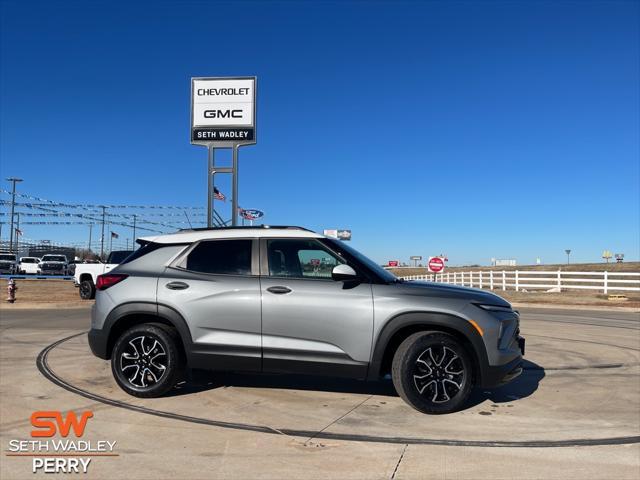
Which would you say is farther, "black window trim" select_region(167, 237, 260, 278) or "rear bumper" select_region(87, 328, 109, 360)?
"rear bumper" select_region(87, 328, 109, 360)

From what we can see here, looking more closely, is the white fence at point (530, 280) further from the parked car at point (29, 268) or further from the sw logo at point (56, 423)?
the parked car at point (29, 268)

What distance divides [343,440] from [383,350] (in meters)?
1.02

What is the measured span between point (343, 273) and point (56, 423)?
293 cm

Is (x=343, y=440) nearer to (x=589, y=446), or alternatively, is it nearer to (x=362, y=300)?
(x=362, y=300)

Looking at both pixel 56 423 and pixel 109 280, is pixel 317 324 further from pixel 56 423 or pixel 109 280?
pixel 56 423

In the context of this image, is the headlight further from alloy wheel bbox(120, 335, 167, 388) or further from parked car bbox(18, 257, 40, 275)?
parked car bbox(18, 257, 40, 275)

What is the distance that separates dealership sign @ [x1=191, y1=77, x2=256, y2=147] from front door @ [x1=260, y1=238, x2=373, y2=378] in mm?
9239

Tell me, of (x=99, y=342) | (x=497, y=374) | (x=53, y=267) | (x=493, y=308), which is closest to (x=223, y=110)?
(x=99, y=342)

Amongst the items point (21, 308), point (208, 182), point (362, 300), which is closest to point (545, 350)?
point (362, 300)

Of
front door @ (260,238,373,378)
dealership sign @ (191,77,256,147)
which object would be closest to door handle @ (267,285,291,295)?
front door @ (260,238,373,378)

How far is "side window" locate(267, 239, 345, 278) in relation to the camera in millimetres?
5391

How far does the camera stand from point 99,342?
5.57 meters

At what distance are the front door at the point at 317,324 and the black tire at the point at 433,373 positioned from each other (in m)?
0.39

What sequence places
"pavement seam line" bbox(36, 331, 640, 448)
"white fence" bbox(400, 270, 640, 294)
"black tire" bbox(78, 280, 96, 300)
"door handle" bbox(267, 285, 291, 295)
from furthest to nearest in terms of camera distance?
1. "white fence" bbox(400, 270, 640, 294)
2. "black tire" bbox(78, 280, 96, 300)
3. "door handle" bbox(267, 285, 291, 295)
4. "pavement seam line" bbox(36, 331, 640, 448)
